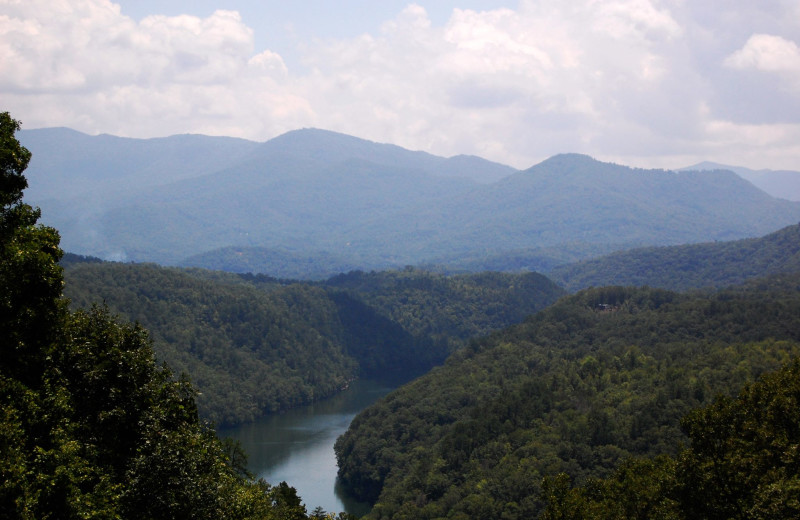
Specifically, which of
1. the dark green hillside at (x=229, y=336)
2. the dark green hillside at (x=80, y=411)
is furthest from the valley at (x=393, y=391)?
the dark green hillside at (x=229, y=336)

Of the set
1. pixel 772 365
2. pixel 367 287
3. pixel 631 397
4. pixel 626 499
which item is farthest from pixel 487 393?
pixel 367 287

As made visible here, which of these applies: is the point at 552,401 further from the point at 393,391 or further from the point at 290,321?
the point at 290,321

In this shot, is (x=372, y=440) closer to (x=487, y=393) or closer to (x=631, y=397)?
(x=487, y=393)

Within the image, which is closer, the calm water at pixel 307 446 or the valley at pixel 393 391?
the valley at pixel 393 391

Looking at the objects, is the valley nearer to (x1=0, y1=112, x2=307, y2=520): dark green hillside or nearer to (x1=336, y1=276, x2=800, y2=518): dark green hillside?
(x1=0, y1=112, x2=307, y2=520): dark green hillside

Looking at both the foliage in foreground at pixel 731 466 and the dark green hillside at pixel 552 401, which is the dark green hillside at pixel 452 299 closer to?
the dark green hillside at pixel 552 401

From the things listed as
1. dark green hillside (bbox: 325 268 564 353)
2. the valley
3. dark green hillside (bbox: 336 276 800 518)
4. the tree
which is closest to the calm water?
the valley

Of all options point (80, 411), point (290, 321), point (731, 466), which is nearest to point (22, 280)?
point (80, 411)

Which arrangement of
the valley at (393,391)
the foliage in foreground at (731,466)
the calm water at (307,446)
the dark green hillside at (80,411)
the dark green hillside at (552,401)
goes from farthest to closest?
the calm water at (307,446), the dark green hillside at (552,401), the foliage in foreground at (731,466), the valley at (393,391), the dark green hillside at (80,411)
